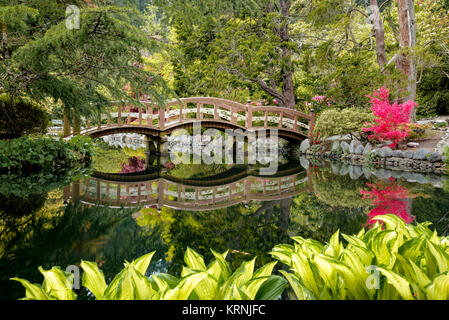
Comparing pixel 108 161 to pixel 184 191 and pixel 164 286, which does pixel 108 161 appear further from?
pixel 164 286

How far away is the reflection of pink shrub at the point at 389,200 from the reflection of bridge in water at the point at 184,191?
1.01 meters

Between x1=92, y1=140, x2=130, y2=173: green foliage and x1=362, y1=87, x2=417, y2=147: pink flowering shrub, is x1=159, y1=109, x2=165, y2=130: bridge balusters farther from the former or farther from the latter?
x1=362, y1=87, x2=417, y2=147: pink flowering shrub

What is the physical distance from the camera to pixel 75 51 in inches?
216

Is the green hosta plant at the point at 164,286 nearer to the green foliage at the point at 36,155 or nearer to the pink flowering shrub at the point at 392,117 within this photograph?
the green foliage at the point at 36,155

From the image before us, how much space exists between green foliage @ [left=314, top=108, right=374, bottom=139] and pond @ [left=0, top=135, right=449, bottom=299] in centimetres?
444

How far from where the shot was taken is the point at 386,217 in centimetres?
178

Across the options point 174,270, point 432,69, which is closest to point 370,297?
point 174,270

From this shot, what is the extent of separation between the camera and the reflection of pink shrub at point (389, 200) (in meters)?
3.69

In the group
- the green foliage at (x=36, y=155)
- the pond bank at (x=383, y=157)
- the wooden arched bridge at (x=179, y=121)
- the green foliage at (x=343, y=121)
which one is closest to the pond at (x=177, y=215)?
the green foliage at (x=36, y=155)

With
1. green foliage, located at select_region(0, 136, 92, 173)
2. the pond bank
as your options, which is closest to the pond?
green foliage, located at select_region(0, 136, 92, 173)

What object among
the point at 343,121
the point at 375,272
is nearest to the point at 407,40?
the point at 343,121

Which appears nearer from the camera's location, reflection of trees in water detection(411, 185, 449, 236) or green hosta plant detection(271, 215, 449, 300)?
green hosta plant detection(271, 215, 449, 300)

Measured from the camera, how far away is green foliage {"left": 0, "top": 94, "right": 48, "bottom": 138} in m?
8.08
